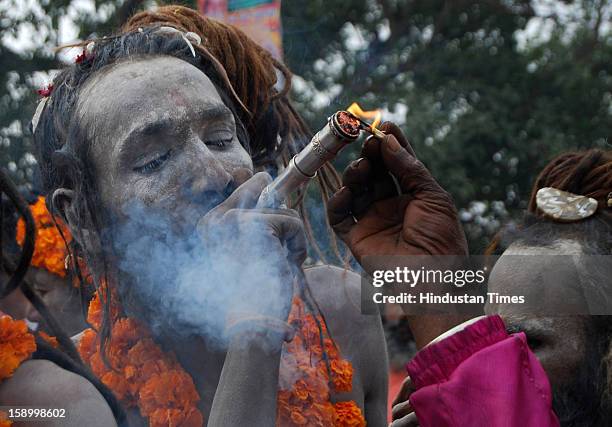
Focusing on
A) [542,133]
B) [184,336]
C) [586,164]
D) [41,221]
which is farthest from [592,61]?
[184,336]

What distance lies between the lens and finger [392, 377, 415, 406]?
6.42 ft

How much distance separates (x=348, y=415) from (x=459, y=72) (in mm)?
3845

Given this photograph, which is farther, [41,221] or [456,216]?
[41,221]

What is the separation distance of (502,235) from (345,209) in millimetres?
375

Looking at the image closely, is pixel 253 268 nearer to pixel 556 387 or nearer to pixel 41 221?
pixel 556 387

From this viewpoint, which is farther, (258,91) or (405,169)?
(258,91)

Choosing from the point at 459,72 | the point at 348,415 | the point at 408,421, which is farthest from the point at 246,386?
the point at 459,72

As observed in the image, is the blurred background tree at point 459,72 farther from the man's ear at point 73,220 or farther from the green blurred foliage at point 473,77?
the man's ear at point 73,220

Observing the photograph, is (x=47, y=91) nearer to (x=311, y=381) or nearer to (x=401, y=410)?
(x=311, y=381)

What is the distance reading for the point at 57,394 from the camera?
2.03 m

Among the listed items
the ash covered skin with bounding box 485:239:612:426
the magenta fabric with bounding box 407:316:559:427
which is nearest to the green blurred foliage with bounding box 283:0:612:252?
the ash covered skin with bounding box 485:239:612:426

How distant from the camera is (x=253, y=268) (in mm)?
1881

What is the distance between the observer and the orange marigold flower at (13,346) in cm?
209

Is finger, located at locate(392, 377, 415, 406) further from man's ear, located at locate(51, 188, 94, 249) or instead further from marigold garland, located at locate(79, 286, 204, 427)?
man's ear, located at locate(51, 188, 94, 249)
